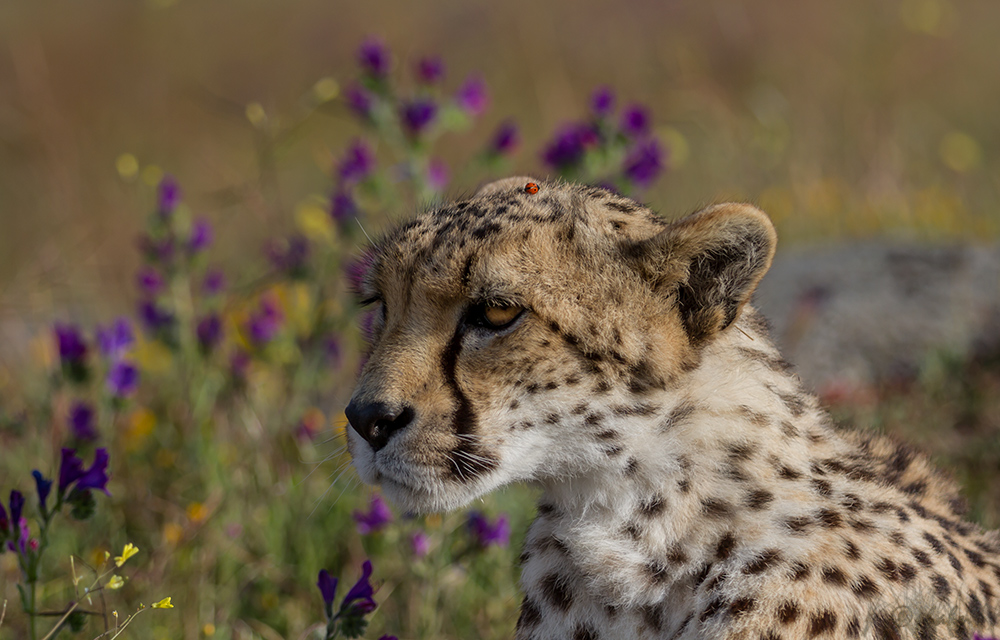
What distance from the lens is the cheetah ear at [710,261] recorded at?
6.98 ft

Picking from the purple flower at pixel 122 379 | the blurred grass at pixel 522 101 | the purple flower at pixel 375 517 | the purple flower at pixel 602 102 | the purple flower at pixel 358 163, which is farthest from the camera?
the blurred grass at pixel 522 101

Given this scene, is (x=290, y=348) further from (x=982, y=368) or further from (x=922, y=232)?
(x=922, y=232)

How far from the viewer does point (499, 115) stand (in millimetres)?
13047

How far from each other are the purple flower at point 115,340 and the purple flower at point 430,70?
1486mm

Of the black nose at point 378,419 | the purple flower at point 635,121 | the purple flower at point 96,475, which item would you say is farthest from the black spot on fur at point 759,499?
the purple flower at point 635,121

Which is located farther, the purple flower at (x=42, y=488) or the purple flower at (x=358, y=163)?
the purple flower at (x=358, y=163)

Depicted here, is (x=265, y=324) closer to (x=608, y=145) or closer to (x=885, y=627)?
(x=608, y=145)

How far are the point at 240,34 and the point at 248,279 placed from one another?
14.4 metres

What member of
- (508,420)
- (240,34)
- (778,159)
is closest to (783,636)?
(508,420)

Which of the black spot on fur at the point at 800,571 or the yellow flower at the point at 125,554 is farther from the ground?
the yellow flower at the point at 125,554

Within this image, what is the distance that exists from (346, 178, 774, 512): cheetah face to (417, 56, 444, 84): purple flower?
178 centimetres

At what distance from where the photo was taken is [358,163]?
156 inches

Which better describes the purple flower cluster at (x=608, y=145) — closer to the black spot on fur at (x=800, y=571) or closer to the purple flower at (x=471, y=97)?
the purple flower at (x=471, y=97)

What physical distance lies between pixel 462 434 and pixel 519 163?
24.4 ft
